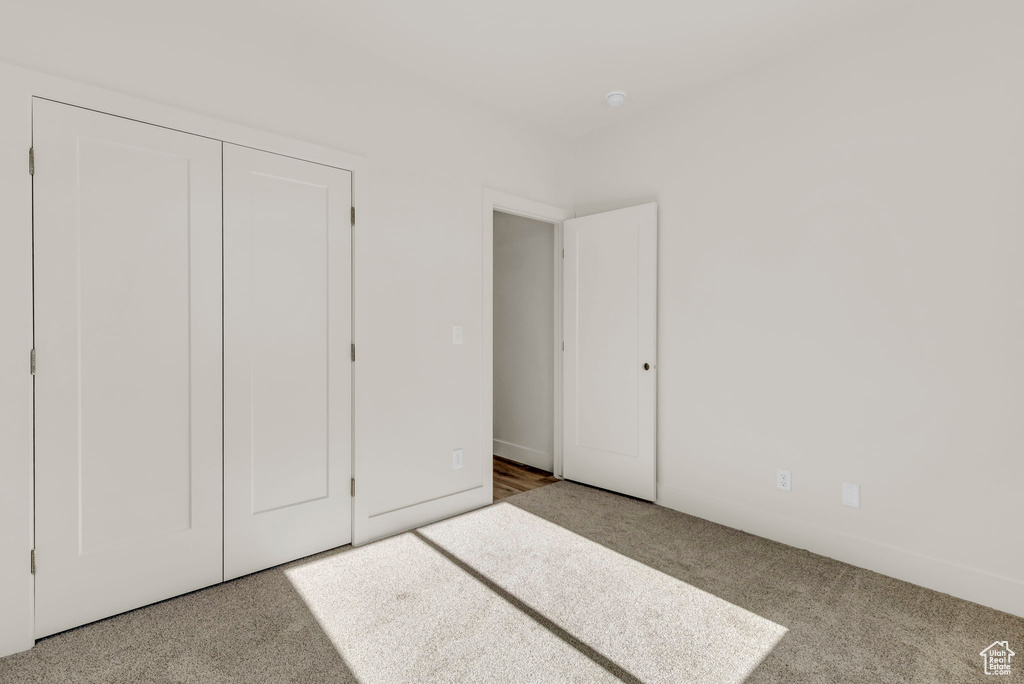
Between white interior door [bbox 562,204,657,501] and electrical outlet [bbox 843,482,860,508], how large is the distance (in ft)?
3.67

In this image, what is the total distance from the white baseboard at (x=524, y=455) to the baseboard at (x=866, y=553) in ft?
3.78

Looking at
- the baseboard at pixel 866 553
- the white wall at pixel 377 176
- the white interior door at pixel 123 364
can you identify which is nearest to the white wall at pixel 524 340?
the white wall at pixel 377 176

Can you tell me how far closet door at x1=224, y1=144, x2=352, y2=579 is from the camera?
7.58ft

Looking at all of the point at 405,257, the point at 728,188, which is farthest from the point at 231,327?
the point at 728,188

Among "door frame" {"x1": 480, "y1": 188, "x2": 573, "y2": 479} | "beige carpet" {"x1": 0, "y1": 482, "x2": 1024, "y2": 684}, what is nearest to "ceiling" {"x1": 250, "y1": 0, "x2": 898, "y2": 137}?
"door frame" {"x1": 480, "y1": 188, "x2": 573, "y2": 479}

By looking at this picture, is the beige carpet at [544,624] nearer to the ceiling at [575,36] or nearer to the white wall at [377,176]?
the white wall at [377,176]

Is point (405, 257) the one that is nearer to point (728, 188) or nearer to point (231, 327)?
point (231, 327)

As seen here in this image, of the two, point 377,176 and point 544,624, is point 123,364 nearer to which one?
point 377,176

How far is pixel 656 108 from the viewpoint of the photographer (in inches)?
134

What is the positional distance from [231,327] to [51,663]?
1350mm

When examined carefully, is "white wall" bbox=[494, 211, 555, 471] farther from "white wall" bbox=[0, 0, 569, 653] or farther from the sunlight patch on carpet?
the sunlight patch on carpet

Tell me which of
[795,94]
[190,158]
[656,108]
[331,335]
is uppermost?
[656,108]

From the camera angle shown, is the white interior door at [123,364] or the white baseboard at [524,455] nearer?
the white interior door at [123,364]

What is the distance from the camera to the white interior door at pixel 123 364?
188 centimetres
